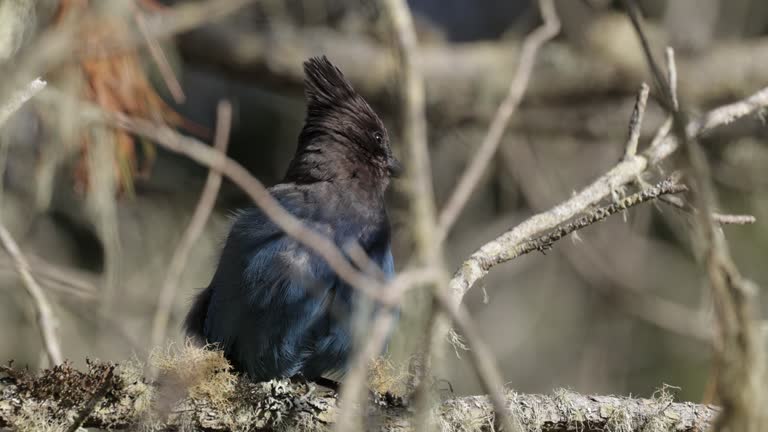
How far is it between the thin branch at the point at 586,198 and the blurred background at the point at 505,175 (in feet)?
4.93

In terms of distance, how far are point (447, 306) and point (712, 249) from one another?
24.7 inches

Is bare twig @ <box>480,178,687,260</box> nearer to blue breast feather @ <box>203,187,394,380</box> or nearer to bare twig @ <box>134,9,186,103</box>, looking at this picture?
blue breast feather @ <box>203,187,394,380</box>

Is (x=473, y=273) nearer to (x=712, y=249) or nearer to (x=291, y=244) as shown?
(x=291, y=244)

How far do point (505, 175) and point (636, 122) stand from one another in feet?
10.7

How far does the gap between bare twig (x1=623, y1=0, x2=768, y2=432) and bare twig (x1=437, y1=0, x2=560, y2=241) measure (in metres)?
0.46

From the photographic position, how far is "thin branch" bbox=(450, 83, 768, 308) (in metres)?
3.07

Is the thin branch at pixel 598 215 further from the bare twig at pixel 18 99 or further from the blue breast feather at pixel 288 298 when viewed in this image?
the bare twig at pixel 18 99

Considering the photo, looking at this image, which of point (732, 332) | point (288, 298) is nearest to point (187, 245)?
point (288, 298)

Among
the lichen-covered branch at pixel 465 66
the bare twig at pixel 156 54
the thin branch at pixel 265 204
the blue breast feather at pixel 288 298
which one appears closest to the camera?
the thin branch at pixel 265 204

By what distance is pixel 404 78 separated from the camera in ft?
6.69

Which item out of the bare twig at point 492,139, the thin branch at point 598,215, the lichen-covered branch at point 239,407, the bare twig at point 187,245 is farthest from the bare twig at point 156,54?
the thin branch at point 598,215

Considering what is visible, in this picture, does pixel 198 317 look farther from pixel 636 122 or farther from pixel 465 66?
pixel 465 66

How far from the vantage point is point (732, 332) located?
2049 millimetres

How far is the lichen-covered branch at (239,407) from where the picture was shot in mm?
2768
